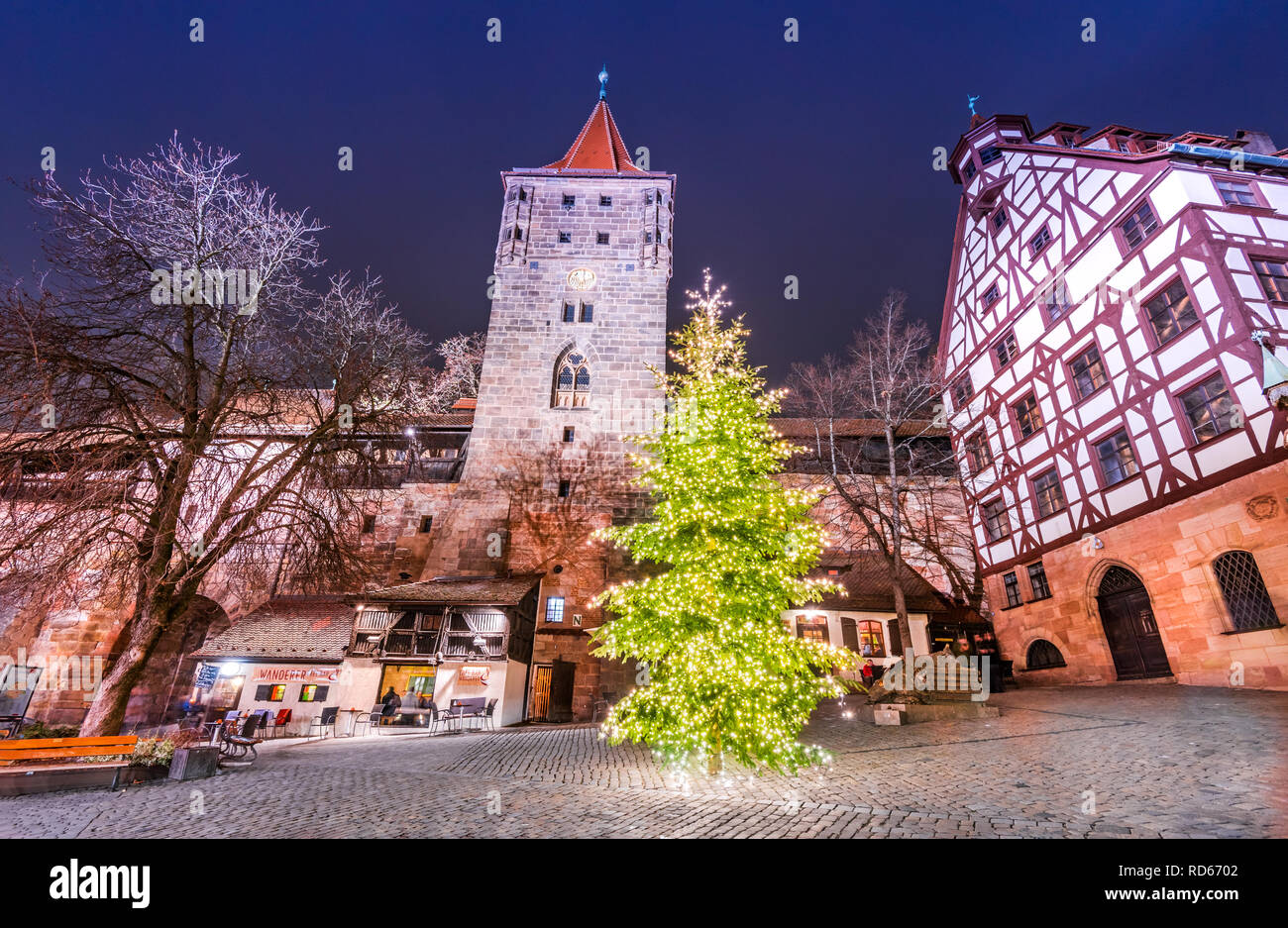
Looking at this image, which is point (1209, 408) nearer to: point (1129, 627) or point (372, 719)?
point (1129, 627)

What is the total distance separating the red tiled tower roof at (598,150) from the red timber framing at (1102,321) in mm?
17277

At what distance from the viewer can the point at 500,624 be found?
59.6ft

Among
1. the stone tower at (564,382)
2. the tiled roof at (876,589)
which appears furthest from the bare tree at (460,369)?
the tiled roof at (876,589)

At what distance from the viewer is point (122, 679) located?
30.5 feet

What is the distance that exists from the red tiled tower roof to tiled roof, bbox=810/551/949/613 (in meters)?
22.3

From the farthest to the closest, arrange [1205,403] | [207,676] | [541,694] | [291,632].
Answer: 1. [291,632]
2. [207,676]
3. [541,694]
4. [1205,403]

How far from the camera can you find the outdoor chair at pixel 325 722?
17438 millimetres

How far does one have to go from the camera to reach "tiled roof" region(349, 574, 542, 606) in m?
18.2

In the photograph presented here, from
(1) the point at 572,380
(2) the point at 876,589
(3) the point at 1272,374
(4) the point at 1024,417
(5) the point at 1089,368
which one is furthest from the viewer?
(1) the point at 572,380

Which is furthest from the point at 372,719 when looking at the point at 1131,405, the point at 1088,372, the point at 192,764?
the point at 1088,372

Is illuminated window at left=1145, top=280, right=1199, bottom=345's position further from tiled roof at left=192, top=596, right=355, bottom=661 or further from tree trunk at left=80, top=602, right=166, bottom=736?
tiled roof at left=192, top=596, right=355, bottom=661

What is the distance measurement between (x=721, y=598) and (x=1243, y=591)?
43.7 feet
